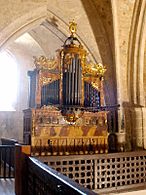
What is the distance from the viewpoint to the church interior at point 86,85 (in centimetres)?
678

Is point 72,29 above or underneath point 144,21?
underneath

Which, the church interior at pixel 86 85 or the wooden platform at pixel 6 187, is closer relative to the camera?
the wooden platform at pixel 6 187

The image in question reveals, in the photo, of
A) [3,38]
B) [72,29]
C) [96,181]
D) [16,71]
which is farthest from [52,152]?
[16,71]

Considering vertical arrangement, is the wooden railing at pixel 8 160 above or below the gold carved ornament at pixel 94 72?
below

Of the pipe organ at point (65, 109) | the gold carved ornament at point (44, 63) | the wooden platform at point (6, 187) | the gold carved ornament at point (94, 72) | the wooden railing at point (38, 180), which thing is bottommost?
the wooden platform at point (6, 187)

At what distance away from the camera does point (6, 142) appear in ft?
36.9

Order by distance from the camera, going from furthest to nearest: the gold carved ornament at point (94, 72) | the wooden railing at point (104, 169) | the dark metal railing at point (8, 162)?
the gold carved ornament at point (94, 72)
the dark metal railing at point (8, 162)
the wooden railing at point (104, 169)

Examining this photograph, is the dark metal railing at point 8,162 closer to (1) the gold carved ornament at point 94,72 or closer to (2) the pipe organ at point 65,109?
(2) the pipe organ at point 65,109

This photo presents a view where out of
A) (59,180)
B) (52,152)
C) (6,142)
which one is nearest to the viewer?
(59,180)

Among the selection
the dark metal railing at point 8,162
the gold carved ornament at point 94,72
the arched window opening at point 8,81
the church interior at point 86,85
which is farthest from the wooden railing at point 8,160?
the arched window opening at point 8,81

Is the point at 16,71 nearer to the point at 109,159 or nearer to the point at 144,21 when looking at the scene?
the point at 144,21

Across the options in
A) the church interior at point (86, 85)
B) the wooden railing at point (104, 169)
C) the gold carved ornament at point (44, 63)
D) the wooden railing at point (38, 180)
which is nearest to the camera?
the wooden railing at point (38, 180)

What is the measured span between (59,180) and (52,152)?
3899 mm

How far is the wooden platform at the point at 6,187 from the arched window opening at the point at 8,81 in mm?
7721
